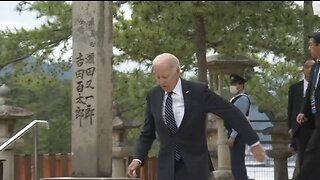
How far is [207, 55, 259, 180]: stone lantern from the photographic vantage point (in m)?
13.3

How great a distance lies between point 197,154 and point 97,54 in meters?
4.40

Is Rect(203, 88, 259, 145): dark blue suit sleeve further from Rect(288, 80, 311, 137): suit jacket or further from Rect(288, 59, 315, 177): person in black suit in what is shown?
Rect(288, 80, 311, 137): suit jacket

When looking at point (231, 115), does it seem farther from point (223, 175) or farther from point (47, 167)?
point (223, 175)

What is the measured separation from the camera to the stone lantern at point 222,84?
525 inches

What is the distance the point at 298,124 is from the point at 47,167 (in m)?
6.11

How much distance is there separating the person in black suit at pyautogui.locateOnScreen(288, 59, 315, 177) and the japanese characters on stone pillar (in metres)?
2.43

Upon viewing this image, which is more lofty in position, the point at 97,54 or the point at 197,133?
the point at 97,54

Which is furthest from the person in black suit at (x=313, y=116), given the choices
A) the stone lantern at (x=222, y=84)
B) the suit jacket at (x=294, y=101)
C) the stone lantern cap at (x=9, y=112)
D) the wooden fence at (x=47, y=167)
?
the stone lantern at (x=222, y=84)

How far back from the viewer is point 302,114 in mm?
7199

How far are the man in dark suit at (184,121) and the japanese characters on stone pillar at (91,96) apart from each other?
4.18 metres

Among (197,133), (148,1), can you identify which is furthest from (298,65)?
(197,133)

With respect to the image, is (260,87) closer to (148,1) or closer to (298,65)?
(298,65)

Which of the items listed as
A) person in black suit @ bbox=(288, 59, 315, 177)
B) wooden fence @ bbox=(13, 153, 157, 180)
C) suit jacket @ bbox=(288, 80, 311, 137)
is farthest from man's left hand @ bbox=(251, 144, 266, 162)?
wooden fence @ bbox=(13, 153, 157, 180)

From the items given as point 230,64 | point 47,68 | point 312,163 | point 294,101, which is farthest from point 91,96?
point 47,68
